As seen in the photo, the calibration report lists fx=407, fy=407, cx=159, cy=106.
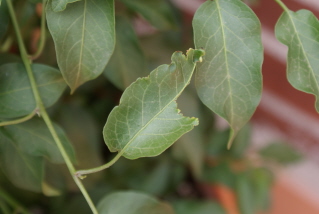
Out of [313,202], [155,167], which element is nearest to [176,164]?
[155,167]

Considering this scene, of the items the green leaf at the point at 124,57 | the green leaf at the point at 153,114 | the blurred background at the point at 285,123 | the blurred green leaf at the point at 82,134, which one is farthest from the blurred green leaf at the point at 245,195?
the green leaf at the point at 153,114

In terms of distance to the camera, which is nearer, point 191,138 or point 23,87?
point 23,87

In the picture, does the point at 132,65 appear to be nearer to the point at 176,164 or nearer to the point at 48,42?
the point at 48,42

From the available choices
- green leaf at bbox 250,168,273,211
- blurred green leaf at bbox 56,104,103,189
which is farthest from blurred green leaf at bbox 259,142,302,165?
blurred green leaf at bbox 56,104,103,189

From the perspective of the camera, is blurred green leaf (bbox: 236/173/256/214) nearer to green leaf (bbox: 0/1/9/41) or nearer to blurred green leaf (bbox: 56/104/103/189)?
blurred green leaf (bbox: 56/104/103/189)

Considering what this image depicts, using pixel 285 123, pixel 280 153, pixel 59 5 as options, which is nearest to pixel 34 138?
pixel 59 5

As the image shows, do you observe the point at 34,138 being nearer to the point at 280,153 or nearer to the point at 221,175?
the point at 221,175

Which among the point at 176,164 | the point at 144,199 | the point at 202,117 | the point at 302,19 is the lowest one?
the point at 176,164
